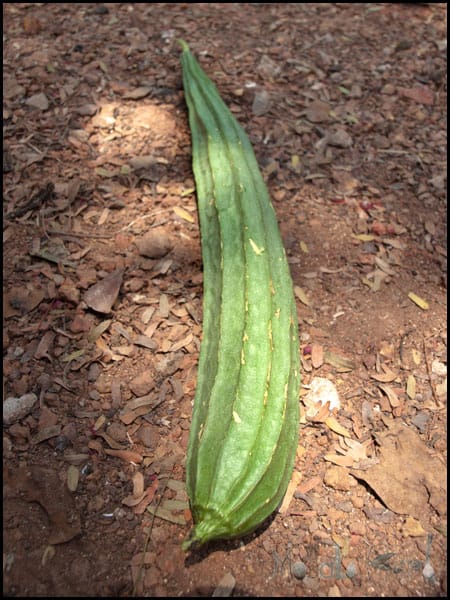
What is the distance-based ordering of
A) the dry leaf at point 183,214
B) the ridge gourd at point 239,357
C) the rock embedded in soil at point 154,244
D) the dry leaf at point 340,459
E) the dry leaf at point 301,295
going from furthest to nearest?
the dry leaf at point 183,214, the rock embedded in soil at point 154,244, the dry leaf at point 301,295, the dry leaf at point 340,459, the ridge gourd at point 239,357

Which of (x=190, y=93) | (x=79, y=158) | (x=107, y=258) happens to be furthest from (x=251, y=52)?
(x=107, y=258)

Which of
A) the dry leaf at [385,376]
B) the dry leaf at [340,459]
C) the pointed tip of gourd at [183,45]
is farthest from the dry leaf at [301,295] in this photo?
the pointed tip of gourd at [183,45]

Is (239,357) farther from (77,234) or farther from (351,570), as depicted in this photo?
(77,234)

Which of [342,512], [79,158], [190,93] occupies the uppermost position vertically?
[190,93]

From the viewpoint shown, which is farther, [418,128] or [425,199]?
[418,128]

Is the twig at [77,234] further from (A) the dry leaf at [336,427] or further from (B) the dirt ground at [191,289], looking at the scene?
(A) the dry leaf at [336,427]

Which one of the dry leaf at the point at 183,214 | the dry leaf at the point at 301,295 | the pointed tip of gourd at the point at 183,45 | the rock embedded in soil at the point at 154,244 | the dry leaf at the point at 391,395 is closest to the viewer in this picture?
the dry leaf at the point at 391,395

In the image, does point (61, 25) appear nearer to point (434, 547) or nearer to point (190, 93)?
point (190, 93)
